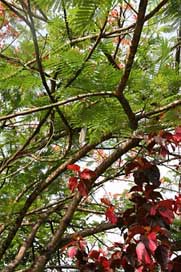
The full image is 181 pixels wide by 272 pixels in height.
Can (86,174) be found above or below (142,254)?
above

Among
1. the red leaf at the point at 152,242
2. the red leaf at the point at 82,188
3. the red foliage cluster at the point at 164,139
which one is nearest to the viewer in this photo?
the red leaf at the point at 152,242

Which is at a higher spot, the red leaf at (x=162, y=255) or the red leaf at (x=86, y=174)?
the red leaf at (x=86, y=174)

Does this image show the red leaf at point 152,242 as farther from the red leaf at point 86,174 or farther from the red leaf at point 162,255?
the red leaf at point 86,174

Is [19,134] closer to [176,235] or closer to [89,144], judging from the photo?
[89,144]

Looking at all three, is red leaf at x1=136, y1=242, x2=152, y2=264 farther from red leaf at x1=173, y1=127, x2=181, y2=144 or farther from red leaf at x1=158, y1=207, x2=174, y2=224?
red leaf at x1=173, y1=127, x2=181, y2=144

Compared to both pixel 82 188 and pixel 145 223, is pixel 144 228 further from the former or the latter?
pixel 82 188

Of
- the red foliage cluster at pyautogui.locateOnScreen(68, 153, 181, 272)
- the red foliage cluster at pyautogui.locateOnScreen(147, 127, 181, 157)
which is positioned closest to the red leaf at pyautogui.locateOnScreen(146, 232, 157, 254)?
the red foliage cluster at pyautogui.locateOnScreen(68, 153, 181, 272)

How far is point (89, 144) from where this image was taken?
2410 millimetres

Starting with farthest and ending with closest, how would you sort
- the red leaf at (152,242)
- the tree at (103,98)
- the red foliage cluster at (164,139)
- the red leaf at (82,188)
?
the red leaf at (82,188), the red foliage cluster at (164,139), the red leaf at (152,242), the tree at (103,98)

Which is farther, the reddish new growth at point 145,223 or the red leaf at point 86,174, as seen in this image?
the red leaf at point 86,174

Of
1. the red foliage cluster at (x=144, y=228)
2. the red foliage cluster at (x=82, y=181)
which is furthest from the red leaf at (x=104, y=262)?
the red foliage cluster at (x=82, y=181)

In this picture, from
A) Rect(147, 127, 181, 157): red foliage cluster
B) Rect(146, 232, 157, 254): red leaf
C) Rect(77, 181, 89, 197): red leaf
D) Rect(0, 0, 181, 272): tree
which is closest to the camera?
Rect(0, 0, 181, 272): tree

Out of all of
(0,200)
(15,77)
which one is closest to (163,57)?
(15,77)

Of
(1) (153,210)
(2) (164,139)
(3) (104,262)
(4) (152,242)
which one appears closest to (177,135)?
(2) (164,139)
